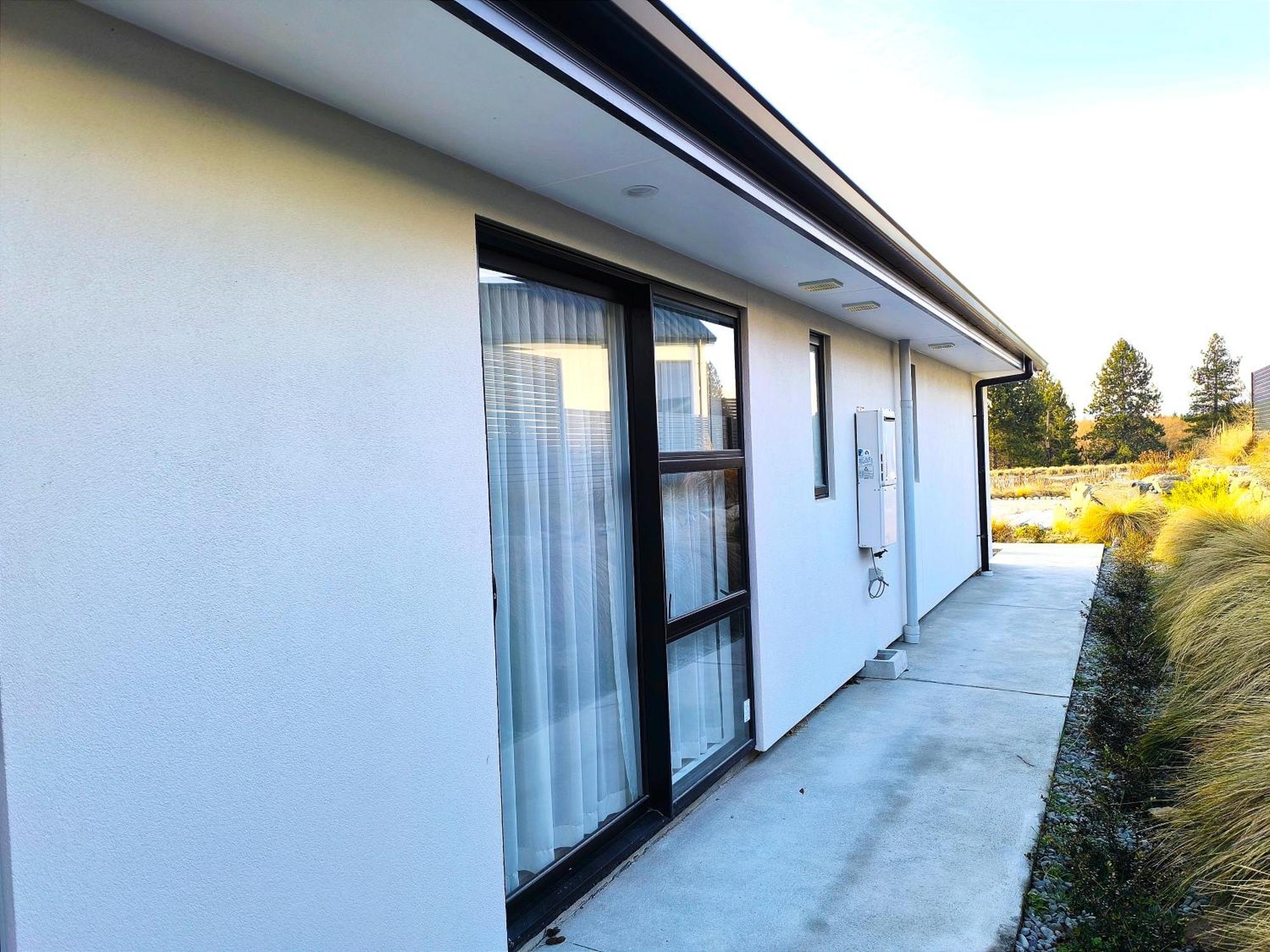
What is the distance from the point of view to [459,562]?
2441mm

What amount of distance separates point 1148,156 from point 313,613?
1889cm

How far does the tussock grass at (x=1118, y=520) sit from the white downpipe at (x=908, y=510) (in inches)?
262

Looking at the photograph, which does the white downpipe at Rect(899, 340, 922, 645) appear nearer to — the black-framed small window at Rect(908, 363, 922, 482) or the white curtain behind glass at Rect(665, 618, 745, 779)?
the black-framed small window at Rect(908, 363, 922, 482)

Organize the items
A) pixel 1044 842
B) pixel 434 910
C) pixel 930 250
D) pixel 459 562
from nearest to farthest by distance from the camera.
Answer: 1. pixel 434 910
2. pixel 459 562
3. pixel 1044 842
4. pixel 930 250

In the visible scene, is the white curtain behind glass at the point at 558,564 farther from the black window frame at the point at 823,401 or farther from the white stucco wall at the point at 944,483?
the white stucco wall at the point at 944,483

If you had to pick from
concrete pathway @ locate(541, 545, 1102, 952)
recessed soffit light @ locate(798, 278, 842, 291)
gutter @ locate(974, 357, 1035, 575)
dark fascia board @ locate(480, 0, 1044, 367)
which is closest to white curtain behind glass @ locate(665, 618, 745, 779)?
concrete pathway @ locate(541, 545, 1102, 952)

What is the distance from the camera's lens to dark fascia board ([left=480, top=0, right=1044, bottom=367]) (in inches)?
72.1

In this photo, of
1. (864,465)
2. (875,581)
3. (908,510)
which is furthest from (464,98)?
(908,510)

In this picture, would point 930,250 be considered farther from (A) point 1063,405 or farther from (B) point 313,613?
(A) point 1063,405

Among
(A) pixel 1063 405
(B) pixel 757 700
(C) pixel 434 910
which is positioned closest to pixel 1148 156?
(B) pixel 757 700

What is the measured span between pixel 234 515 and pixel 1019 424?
39.9 metres

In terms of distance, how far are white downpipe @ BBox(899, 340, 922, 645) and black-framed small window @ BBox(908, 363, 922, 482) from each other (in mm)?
862

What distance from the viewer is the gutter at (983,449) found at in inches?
420

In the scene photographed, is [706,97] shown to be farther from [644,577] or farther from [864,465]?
[864,465]
